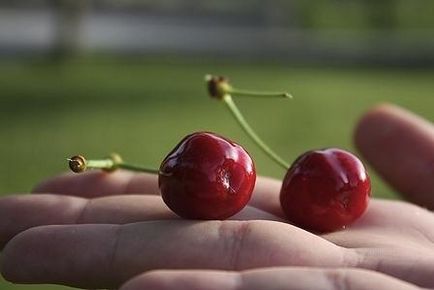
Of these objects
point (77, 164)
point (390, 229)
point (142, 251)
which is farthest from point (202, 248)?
point (390, 229)

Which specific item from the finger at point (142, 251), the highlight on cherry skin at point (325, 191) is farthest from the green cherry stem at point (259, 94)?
the finger at point (142, 251)

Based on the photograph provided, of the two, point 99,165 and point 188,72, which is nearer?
point 99,165

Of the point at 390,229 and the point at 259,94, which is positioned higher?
the point at 259,94

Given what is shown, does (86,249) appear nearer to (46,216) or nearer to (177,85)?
(46,216)

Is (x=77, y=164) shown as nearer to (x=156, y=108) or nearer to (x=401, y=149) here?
(x=401, y=149)

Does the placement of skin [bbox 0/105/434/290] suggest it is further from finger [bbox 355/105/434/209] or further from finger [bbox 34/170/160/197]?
finger [bbox 355/105/434/209]

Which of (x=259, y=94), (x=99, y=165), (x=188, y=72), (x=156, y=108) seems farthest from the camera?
(x=188, y=72)

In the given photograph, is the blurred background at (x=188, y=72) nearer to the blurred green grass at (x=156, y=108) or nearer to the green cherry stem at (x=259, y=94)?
the blurred green grass at (x=156, y=108)
